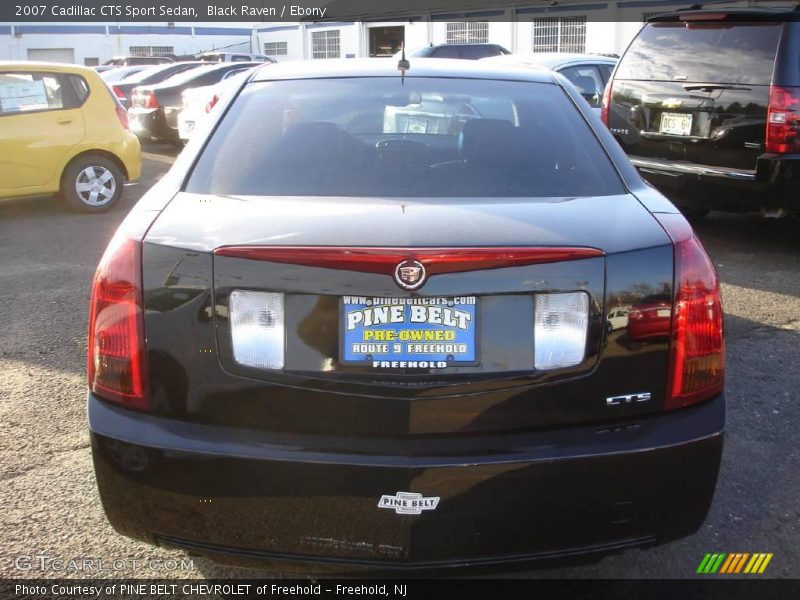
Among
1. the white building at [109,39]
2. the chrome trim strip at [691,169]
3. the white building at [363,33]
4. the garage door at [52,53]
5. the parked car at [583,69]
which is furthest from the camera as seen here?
the garage door at [52,53]

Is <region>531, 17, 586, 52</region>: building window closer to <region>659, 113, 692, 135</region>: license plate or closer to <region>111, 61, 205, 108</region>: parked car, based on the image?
<region>111, 61, 205, 108</region>: parked car

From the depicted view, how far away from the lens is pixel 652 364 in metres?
2.29

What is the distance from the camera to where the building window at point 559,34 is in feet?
95.9

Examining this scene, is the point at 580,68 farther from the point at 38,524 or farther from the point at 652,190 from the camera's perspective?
the point at 38,524

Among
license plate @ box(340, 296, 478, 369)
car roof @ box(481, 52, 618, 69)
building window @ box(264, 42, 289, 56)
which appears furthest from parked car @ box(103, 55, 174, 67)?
license plate @ box(340, 296, 478, 369)

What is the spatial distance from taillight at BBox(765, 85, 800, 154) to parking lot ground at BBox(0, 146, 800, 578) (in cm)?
94

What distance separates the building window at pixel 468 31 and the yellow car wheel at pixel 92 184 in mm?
24872

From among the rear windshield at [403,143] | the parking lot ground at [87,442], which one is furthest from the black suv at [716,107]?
the rear windshield at [403,143]

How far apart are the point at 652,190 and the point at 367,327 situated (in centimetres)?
126

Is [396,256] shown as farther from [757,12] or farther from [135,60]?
[135,60]

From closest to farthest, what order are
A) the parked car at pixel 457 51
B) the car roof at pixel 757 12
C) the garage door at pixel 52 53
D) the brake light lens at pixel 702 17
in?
the car roof at pixel 757 12, the brake light lens at pixel 702 17, the parked car at pixel 457 51, the garage door at pixel 52 53

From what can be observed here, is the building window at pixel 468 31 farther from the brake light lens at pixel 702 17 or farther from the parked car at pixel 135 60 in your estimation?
the brake light lens at pixel 702 17

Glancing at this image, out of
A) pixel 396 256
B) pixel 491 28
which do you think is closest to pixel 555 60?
pixel 396 256

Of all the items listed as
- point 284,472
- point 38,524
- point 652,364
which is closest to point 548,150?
point 652,364
